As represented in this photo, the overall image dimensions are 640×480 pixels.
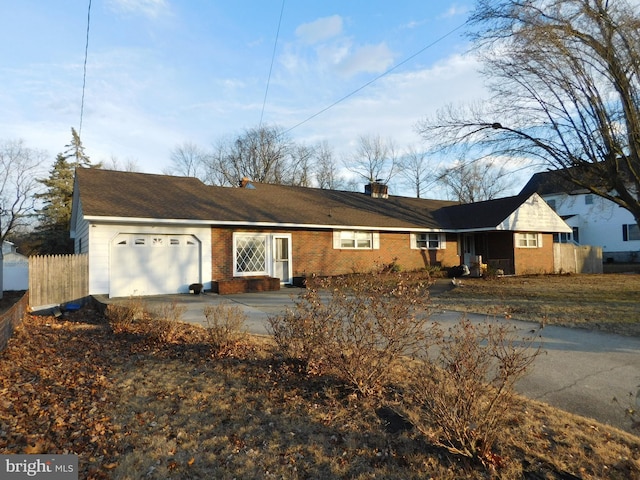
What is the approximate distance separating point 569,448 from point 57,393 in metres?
5.53

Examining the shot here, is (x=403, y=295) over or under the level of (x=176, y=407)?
over

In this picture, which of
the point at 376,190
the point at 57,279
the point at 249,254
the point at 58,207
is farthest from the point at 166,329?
the point at 58,207

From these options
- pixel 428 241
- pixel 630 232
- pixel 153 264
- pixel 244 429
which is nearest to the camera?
pixel 244 429

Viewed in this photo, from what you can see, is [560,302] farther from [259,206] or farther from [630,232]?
[630,232]

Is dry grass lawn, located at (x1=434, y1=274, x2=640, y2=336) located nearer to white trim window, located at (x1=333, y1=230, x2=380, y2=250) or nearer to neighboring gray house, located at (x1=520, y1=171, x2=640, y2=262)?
white trim window, located at (x1=333, y1=230, x2=380, y2=250)

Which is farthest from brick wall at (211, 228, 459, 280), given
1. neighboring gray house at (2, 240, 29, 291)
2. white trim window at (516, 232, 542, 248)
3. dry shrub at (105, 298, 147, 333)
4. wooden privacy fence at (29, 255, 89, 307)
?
neighboring gray house at (2, 240, 29, 291)

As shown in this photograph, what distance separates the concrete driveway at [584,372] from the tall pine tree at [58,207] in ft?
88.4

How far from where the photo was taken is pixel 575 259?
78.2ft

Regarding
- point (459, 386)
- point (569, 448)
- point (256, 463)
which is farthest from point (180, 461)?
point (569, 448)

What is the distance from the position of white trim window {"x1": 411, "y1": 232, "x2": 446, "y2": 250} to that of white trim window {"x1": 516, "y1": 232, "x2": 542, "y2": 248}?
12.6 feet

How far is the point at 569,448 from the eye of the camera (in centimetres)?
347

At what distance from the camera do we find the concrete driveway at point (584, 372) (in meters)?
4.60

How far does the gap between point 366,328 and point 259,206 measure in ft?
47.6

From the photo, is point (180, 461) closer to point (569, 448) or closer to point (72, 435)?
point (72, 435)
